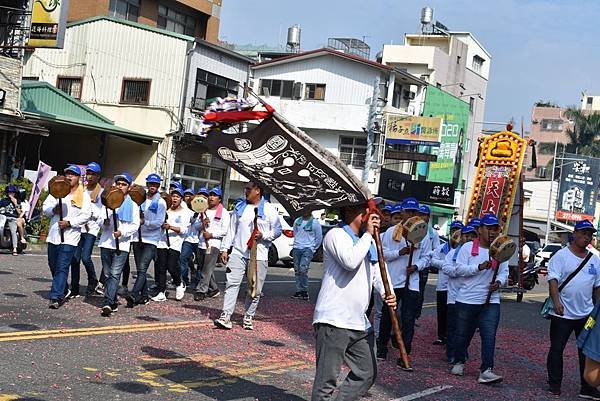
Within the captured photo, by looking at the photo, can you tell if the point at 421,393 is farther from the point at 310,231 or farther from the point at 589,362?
the point at 310,231

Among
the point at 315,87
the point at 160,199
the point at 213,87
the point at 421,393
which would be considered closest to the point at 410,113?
the point at 315,87

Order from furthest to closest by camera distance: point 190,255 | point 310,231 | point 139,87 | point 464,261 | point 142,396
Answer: point 139,87 < point 310,231 < point 190,255 < point 464,261 < point 142,396

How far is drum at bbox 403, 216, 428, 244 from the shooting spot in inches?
414

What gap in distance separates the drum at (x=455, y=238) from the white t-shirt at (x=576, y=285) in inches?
123

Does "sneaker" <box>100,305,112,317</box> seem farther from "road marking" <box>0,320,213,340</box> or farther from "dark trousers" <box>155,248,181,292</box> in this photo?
"dark trousers" <box>155,248,181,292</box>

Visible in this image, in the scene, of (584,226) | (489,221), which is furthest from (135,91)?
(584,226)

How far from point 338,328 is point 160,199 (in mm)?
7005

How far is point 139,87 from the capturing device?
35.6 meters

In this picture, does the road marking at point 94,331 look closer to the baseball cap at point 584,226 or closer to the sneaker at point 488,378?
the sneaker at point 488,378

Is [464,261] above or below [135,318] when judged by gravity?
above

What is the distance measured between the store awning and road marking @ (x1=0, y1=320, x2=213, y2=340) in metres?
18.8

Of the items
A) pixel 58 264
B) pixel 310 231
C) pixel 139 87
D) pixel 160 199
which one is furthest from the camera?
pixel 139 87

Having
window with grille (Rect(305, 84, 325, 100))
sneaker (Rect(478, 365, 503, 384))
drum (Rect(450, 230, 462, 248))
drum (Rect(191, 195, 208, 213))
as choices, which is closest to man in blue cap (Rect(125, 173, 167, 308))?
drum (Rect(191, 195, 208, 213))

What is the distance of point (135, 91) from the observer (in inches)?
1403
